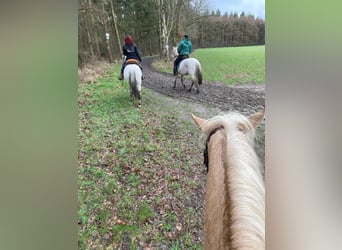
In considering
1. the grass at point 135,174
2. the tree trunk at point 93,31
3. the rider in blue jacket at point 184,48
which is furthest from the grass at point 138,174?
the rider in blue jacket at point 184,48

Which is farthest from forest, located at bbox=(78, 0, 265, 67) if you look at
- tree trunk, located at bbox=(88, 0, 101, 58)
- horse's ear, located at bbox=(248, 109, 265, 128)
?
horse's ear, located at bbox=(248, 109, 265, 128)

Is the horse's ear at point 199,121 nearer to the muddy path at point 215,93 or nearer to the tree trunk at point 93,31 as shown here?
the muddy path at point 215,93

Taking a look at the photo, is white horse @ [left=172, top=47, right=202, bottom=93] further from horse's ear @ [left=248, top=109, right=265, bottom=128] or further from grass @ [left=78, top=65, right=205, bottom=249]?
horse's ear @ [left=248, top=109, right=265, bottom=128]

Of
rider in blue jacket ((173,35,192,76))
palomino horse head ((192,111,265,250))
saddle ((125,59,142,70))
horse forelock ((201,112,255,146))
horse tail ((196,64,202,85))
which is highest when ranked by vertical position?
rider in blue jacket ((173,35,192,76))

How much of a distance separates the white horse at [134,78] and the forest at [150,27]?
78 millimetres

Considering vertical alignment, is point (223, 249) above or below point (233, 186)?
below

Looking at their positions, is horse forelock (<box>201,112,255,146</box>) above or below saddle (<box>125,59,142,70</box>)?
below

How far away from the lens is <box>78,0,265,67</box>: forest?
55.2 inches

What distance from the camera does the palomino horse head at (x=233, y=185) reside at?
1.28 m
